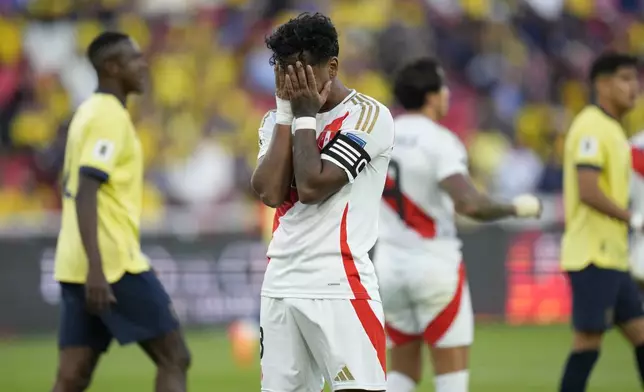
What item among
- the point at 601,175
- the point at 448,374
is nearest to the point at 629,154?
the point at 601,175

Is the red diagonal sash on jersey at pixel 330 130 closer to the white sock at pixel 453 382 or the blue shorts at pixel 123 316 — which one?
the blue shorts at pixel 123 316

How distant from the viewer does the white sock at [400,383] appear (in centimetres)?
787

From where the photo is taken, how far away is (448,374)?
7578 millimetres

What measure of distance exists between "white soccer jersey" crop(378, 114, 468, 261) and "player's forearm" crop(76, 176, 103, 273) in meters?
1.84

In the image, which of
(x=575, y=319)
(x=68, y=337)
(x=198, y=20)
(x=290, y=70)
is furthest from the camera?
(x=198, y=20)

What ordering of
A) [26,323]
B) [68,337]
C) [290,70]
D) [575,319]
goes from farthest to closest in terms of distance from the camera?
[26,323] < [575,319] < [68,337] < [290,70]

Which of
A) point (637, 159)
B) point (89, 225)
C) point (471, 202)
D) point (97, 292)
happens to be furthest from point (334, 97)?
point (637, 159)

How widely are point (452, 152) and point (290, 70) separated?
2.63m

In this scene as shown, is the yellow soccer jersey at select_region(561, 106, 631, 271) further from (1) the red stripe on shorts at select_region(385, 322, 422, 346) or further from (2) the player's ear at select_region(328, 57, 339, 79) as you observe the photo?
(2) the player's ear at select_region(328, 57, 339, 79)

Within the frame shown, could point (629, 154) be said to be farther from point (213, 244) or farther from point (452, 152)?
point (213, 244)

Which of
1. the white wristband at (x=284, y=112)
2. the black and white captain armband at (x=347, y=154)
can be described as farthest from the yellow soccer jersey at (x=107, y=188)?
the black and white captain armband at (x=347, y=154)

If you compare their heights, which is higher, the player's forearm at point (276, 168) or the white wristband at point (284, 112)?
the white wristband at point (284, 112)

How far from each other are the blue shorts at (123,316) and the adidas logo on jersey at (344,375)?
94.4 inches

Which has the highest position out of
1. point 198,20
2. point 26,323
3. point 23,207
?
point 198,20
